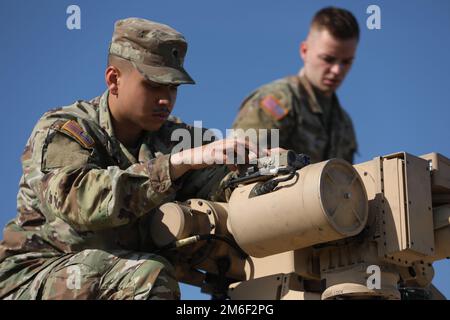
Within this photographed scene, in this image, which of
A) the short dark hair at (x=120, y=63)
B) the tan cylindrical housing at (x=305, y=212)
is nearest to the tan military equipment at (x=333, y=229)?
the tan cylindrical housing at (x=305, y=212)

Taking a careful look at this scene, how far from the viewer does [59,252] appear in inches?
299

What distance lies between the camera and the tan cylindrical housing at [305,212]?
6.79 meters

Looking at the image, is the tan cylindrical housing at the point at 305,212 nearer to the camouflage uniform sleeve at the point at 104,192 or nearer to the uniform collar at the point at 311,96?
the camouflage uniform sleeve at the point at 104,192

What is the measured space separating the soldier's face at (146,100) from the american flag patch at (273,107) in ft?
4.43

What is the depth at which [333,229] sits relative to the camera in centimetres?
679

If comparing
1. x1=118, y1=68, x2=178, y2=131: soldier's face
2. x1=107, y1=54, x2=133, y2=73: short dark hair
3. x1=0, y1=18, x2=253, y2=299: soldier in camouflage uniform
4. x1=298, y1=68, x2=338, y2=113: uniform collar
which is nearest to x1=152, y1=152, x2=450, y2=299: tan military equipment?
x1=0, y1=18, x2=253, y2=299: soldier in camouflage uniform

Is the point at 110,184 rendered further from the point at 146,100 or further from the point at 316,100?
the point at 316,100

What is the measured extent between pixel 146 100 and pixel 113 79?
1.27 feet

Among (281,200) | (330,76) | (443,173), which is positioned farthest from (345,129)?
(281,200)

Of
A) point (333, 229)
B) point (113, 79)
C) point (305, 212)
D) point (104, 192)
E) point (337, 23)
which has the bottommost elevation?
point (333, 229)

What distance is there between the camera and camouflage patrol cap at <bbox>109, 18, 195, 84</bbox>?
25.8ft

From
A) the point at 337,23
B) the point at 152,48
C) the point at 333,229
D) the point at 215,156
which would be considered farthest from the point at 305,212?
the point at 337,23

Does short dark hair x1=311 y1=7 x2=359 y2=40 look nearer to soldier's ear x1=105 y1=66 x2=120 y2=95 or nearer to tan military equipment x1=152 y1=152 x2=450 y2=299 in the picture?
soldier's ear x1=105 y1=66 x2=120 y2=95
